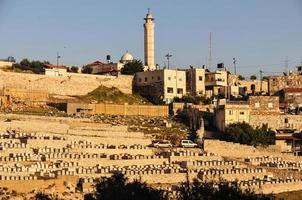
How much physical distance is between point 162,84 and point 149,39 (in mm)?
8442

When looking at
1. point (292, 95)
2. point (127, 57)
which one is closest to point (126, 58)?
point (127, 57)

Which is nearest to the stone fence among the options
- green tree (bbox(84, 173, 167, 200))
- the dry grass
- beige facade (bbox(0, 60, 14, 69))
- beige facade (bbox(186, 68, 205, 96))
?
the dry grass

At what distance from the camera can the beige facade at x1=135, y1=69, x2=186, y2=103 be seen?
180 feet

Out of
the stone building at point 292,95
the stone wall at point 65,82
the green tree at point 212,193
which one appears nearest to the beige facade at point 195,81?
the stone wall at point 65,82

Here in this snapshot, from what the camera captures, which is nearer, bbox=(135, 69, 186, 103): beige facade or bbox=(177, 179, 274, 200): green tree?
bbox=(177, 179, 274, 200): green tree

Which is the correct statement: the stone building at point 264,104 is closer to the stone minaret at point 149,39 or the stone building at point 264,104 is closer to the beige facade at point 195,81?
the beige facade at point 195,81

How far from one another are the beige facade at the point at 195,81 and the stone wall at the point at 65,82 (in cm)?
419

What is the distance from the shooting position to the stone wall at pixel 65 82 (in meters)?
49.6

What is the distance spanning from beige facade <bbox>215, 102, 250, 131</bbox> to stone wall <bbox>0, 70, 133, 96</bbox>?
9.28m

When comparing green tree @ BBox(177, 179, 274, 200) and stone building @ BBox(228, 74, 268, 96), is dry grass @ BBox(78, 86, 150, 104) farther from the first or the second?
green tree @ BBox(177, 179, 274, 200)

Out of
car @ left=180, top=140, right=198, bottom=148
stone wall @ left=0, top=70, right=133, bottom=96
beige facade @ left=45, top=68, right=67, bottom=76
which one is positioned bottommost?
car @ left=180, top=140, right=198, bottom=148

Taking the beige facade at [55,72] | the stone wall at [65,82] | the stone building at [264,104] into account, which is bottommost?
the stone building at [264,104]

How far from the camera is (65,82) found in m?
52.1

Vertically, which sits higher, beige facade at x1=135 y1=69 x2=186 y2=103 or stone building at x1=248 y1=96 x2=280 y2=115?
beige facade at x1=135 y1=69 x2=186 y2=103
